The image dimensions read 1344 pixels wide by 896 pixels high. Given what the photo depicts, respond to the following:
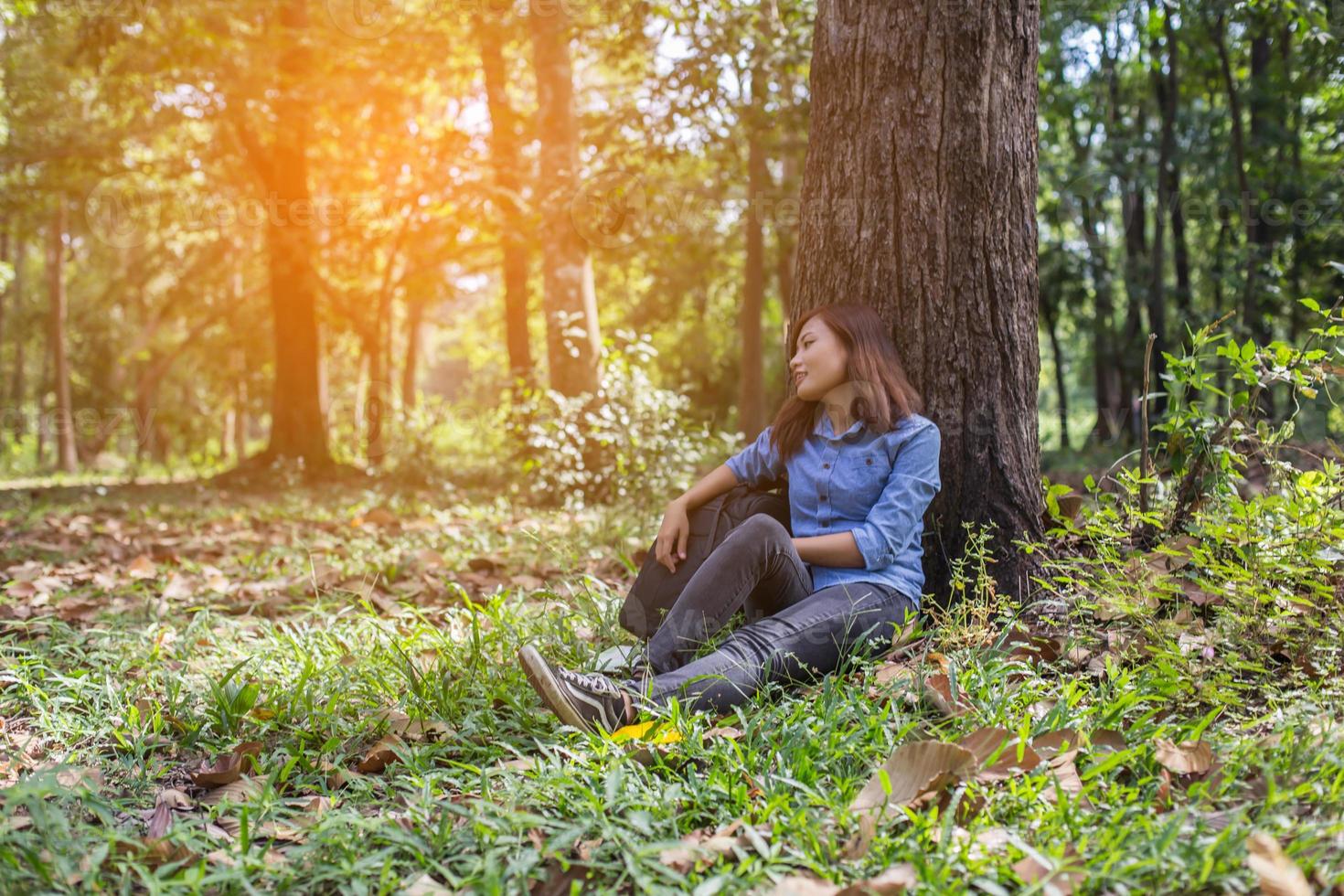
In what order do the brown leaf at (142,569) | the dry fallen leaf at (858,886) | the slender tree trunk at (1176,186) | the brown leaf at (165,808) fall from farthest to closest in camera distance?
the slender tree trunk at (1176,186) < the brown leaf at (142,569) < the brown leaf at (165,808) < the dry fallen leaf at (858,886)

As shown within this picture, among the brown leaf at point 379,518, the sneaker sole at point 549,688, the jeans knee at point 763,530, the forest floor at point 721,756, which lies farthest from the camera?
the brown leaf at point 379,518

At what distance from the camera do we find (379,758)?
105 inches

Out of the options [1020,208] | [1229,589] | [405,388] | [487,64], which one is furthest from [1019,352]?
[405,388]

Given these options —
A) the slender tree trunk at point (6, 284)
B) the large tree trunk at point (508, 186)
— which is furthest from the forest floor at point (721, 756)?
the slender tree trunk at point (6, 284)

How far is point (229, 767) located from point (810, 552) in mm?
1825

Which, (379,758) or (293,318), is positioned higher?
(293,318)

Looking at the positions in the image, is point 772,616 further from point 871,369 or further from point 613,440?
point 613,440

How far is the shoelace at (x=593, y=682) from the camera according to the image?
2.70 meters

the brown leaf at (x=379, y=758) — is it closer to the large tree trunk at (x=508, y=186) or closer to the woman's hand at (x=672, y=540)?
the woman's hand at (x=672, y=540)

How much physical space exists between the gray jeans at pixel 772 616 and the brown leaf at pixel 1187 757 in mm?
930

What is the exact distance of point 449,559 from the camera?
5.50 m

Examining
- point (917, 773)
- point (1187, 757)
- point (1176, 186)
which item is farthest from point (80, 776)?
point (1176, 186)

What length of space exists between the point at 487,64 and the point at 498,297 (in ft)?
38.8

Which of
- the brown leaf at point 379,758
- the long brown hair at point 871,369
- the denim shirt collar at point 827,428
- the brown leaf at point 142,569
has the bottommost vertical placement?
the brown leaf at point 379,758
